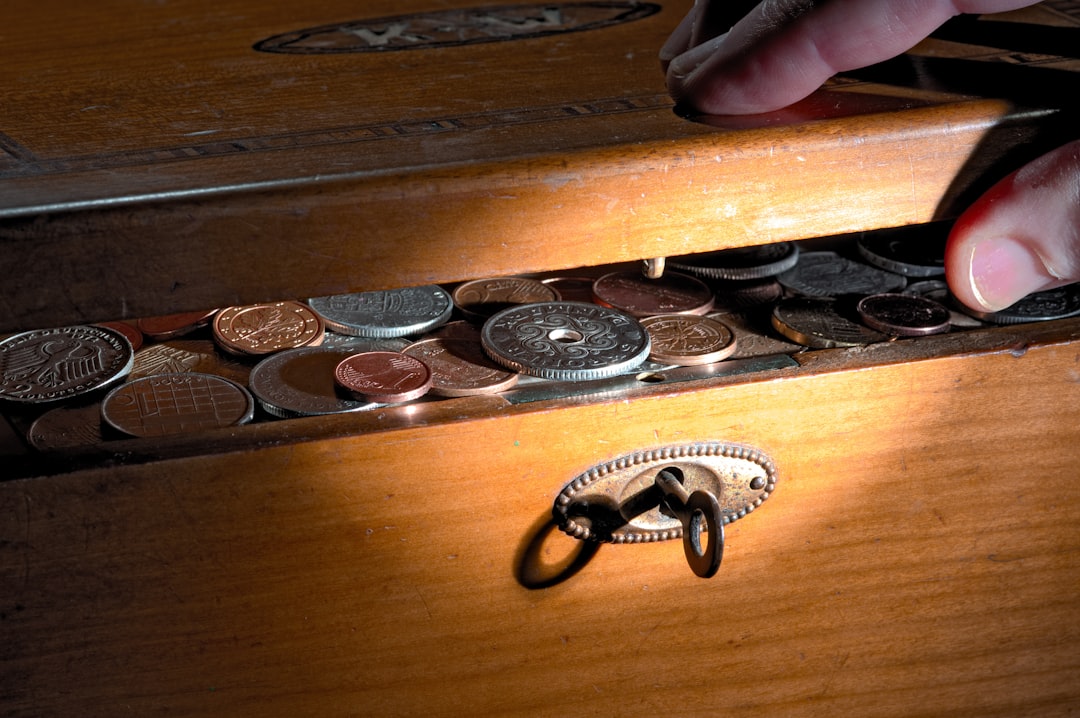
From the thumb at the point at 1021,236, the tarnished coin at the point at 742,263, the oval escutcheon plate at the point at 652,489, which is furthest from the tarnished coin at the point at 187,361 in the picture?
the thumb at the point at 1021,236

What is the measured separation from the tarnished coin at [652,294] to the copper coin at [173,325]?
306 mm

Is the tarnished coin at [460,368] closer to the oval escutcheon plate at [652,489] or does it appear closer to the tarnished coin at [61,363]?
the oval escutcheon plate at [652,489]

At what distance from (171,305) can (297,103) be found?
233mm

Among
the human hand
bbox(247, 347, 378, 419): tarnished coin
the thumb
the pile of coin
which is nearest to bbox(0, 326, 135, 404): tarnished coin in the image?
the pile of coin

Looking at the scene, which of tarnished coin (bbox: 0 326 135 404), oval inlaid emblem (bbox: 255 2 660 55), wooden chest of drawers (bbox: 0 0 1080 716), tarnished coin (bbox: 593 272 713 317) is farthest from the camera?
oval inlaid emblem (bbox: 255 2 660 55)

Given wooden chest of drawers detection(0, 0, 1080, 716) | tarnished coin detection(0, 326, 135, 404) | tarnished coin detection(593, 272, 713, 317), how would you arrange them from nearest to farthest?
wooden chest of drawers detection(0, 0, 1080, 716) < tarnished coin detection(0, 326, 135, 404) < tarnished coin detection(593, 272, 713, 317)

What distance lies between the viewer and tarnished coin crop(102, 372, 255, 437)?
0.66 meters

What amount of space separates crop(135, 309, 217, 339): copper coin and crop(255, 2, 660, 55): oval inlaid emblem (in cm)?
26

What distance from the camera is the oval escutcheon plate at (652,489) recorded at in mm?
691

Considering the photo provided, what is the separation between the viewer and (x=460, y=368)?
72 centimetres

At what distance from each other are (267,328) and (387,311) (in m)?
0.09

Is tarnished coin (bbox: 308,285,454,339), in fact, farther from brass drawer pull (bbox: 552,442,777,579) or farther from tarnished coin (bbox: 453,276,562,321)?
brass drawer pull (bbox: 552,442,777,579)

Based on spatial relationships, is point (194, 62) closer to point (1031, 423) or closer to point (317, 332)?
point (317, 332)

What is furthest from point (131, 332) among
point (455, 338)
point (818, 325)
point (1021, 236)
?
point (1021, 236)
